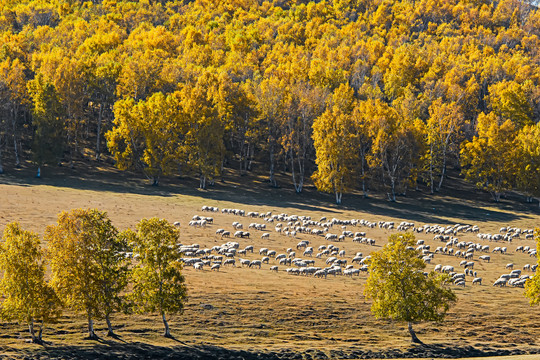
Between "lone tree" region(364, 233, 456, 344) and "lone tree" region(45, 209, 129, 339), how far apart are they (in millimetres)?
20599

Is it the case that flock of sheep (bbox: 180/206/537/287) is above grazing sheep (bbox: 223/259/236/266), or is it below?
above

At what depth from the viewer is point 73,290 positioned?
143ft

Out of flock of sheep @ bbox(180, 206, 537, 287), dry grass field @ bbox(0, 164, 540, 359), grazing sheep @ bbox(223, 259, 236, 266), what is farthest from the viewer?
flock of sheep @ bbox(180, 206, 537, 287)

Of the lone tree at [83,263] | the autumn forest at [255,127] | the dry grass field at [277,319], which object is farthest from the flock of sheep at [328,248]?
the autumn forest at [255,127]

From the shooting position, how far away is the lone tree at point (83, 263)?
143 ft

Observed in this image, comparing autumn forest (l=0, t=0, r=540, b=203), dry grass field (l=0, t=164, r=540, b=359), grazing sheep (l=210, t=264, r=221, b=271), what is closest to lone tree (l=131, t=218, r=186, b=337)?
dry grass field (l=0, t=164, r=540, b=359)

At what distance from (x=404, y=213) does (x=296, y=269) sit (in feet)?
157

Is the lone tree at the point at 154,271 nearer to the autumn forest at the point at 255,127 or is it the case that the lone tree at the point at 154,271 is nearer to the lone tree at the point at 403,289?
the lone tree at the point at 403,289

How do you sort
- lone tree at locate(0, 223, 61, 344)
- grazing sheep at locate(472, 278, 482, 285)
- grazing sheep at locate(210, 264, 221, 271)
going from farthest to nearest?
grazing sheep at locate(472, 278, 482, 285), grazing sheep at locate(210, 264, 221, 271), lone tree at locate(0, 223, 61, 344)

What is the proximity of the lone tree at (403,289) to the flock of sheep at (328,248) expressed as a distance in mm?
6639

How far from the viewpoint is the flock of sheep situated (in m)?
65.5

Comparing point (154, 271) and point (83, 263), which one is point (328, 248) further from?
point (83, 263)

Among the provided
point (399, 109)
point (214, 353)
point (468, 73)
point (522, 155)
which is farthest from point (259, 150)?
point (214, 353)

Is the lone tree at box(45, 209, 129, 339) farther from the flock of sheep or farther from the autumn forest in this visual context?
the autumn forest
